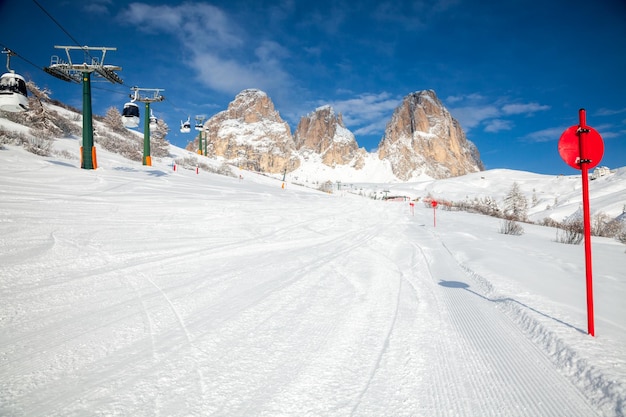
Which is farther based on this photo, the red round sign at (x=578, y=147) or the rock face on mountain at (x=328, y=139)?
the rock face on mountain at (x=328, y=139)

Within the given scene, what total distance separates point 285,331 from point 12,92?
32.0 ft

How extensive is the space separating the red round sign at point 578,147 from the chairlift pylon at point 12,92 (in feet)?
36.3

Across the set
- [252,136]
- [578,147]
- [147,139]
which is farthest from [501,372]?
[252,136]

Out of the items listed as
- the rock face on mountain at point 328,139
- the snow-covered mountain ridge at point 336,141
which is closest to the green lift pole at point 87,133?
the snow-covered mountain ridge at point 336,141

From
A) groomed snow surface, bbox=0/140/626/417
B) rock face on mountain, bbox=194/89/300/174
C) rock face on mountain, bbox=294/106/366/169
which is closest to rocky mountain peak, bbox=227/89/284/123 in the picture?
rock face on mountain, bbox=194/89/300/174

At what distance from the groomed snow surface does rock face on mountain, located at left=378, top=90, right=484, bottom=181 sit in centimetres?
15927

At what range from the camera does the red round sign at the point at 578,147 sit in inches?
101

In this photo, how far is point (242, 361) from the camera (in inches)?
76.5

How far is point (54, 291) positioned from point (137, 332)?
4.70 ft

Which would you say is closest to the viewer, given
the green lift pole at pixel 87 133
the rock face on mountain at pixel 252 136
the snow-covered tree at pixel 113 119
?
the green lift pole at pixel 87 133

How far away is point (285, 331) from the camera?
2.39 metres

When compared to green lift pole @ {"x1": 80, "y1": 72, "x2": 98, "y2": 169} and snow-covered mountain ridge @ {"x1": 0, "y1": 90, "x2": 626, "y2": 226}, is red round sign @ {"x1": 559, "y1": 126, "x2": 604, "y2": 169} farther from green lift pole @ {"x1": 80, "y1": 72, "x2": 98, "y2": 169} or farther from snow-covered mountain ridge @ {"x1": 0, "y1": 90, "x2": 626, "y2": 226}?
snow-covered mountain ridge @ {"x1": 0, "y1": 90, "x2": 626, "y2": 226}

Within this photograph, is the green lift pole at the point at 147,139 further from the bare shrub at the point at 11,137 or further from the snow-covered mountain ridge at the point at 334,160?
the snow-covered mountain ridge at the point at 334,160

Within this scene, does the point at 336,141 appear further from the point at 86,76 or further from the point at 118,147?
the point at 86,76
